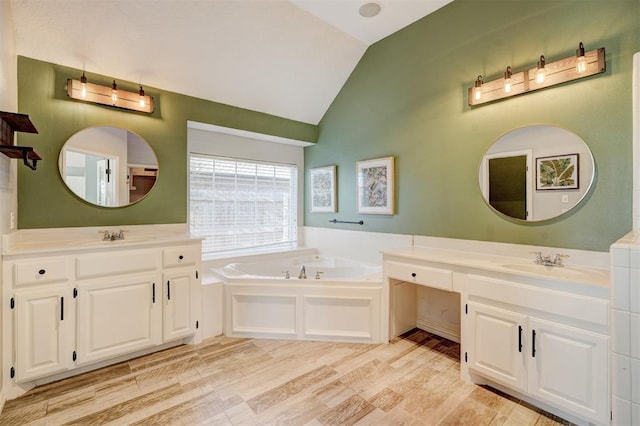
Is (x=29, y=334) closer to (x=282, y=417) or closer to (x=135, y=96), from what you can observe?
(x=282, y=417)

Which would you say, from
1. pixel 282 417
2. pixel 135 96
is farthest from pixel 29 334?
pixel 135 96

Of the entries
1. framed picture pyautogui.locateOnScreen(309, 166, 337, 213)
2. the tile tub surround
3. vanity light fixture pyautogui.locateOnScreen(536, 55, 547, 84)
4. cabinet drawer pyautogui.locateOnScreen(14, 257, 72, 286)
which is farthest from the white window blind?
the tile tub surround

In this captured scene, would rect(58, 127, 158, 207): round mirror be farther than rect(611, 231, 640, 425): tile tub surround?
Yes

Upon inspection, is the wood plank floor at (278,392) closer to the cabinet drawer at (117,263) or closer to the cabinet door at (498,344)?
the cabinet door at (498,344)

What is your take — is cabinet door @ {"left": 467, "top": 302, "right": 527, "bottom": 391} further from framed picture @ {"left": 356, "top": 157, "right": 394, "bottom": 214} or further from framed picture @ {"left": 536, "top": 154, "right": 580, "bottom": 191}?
framed picture @ {"left": 356, "top": 157, "right": 394, "bottom": 214}

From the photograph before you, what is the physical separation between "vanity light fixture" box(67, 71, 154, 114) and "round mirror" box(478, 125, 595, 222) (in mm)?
3305

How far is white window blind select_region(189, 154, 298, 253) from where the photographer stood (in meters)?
3.74

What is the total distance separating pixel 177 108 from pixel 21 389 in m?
2.72

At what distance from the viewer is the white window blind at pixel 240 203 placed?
3742 millimetres

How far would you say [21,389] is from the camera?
2107 mm

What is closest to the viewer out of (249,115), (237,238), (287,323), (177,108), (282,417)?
(282,417)

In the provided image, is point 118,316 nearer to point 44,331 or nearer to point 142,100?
point 44,331

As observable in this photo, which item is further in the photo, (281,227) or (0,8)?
(281,227)

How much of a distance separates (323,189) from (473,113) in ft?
7.14
